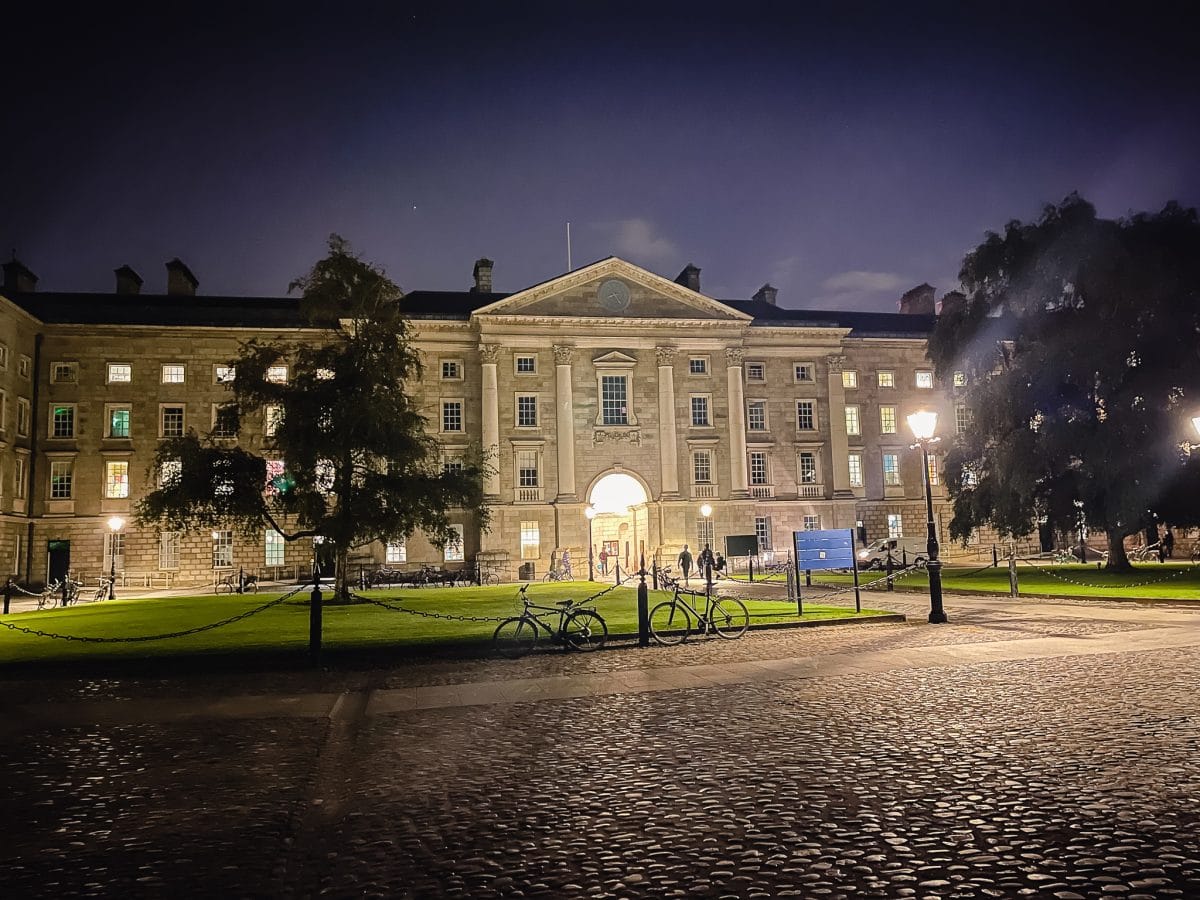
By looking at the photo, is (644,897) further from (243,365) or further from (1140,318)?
(1140,318)

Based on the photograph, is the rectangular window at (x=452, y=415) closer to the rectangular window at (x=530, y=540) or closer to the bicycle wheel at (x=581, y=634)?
the rectangular window at (x=530, y=540)

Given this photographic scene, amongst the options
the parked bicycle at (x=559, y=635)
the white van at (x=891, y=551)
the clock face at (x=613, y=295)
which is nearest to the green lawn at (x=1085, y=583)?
the white van at (x=891, y=551)

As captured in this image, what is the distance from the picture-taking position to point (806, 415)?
5444 cm

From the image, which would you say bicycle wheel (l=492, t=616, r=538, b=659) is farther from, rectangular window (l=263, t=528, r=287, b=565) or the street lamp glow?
rectangular window (l=263, t=528, r=287, b=565)

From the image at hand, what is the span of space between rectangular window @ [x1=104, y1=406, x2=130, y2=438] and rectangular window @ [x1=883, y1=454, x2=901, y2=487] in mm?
46281

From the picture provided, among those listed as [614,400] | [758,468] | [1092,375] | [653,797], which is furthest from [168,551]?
[653,797]

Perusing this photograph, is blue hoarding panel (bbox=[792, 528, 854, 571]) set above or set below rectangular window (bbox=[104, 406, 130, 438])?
below

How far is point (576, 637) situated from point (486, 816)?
912 centimetres

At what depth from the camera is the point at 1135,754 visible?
6.67m

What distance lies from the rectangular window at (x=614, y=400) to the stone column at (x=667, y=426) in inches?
85.2

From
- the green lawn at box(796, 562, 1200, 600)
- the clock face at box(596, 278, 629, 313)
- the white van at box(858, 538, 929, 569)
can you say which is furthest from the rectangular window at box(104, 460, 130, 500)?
the white van at box(858, 538, 929, 569)

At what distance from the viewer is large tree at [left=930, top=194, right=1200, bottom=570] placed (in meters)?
30.5

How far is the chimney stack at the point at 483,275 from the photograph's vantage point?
57.3 meters

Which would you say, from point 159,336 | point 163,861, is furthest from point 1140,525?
point 159,336
